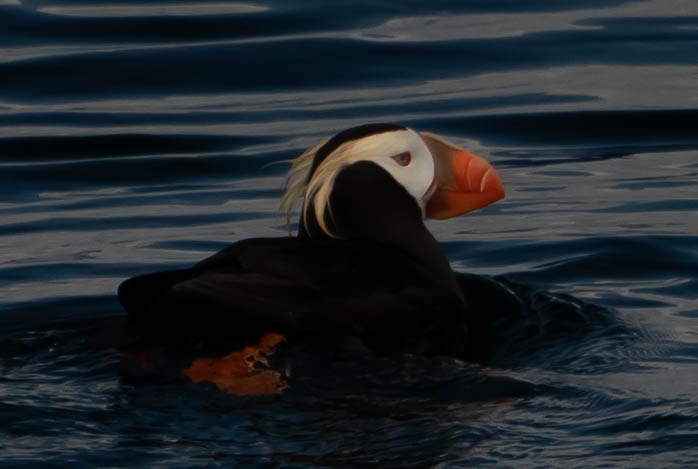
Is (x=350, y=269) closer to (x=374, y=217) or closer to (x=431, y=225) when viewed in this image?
(x=374, y=217)

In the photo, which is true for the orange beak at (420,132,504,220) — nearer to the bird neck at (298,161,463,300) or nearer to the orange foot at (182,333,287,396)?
the bird neck at (298,161,463,300)

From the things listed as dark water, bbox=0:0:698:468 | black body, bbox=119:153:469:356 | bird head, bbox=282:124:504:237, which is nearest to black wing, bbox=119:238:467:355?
black body, bbox=119:153:469:356

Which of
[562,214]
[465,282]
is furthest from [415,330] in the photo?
[562,214]

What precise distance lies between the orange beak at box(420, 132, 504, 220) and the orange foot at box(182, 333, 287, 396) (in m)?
0.98

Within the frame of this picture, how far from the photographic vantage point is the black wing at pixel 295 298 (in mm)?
4594

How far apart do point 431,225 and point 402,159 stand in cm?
225

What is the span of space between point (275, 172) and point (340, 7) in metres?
4.14

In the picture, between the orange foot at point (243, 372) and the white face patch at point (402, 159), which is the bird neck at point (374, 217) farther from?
the orange foot at point (243, 372)

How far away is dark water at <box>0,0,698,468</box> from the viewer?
429 cm

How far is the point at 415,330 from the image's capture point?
16.0 feet

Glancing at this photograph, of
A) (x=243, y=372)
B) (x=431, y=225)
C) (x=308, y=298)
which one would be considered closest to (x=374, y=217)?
(x=308, y=298)

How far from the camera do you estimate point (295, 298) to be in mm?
4633

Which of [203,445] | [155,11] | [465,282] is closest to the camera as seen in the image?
[203,445]

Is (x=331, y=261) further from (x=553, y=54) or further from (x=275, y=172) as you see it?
(x=553, y=54)
